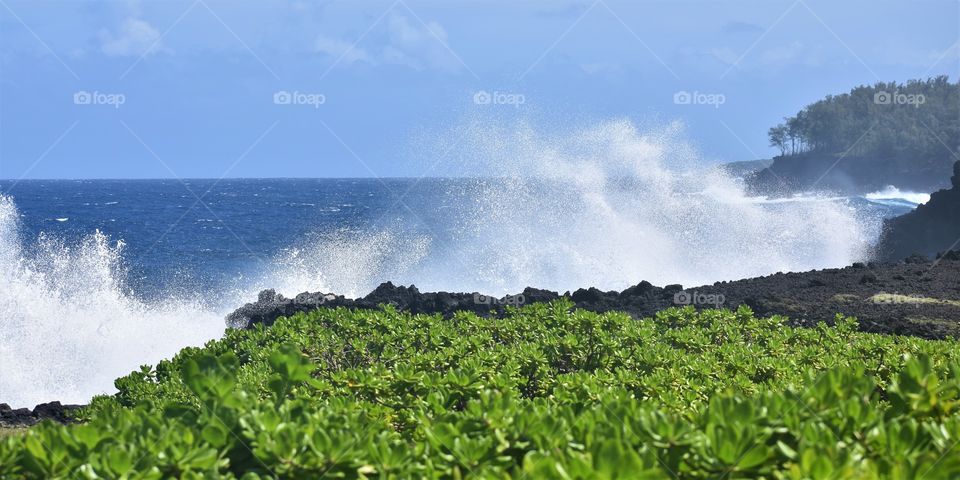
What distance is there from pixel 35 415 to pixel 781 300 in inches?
363

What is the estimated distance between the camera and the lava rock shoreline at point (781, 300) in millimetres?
10789

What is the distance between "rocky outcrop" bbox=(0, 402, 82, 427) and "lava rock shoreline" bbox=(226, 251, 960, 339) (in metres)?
2.59

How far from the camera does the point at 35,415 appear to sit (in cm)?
789

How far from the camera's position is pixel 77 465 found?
7.68 ft

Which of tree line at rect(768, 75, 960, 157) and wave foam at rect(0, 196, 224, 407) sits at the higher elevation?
tree line at rect(768, 75, 960, 157)

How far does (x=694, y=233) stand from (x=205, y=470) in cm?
2799

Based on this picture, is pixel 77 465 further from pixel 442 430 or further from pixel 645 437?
pixel 645 437

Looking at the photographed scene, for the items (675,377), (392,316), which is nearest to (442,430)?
(675,377)

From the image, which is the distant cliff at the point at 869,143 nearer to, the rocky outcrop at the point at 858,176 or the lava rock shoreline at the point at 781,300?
the rocky outcrop at the point at 858,176

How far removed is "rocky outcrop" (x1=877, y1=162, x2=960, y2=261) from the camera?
28.8m

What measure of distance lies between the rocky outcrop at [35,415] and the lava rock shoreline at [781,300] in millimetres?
2587

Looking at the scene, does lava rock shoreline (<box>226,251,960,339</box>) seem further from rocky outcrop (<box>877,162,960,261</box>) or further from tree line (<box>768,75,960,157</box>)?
tree line (<box>768,75,960,157</box>)

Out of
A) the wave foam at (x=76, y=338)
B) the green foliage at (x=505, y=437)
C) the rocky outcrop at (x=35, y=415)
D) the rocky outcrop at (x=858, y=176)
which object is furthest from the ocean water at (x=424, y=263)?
the rocky outcrop at (x=858, y=176)

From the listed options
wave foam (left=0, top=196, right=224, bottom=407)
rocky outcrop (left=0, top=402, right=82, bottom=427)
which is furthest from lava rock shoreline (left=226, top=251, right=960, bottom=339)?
wave foam (left=0, top=196, right=224, bottom=407)
